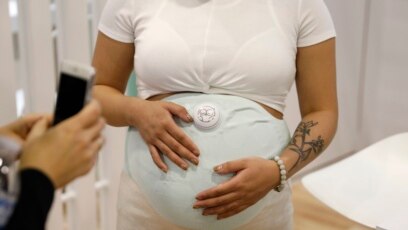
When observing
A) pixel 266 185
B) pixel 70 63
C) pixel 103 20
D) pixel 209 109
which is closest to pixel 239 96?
pixel 209 109

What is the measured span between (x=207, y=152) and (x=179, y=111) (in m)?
0.10

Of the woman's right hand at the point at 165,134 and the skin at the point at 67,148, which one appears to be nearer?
the skin at the point at 67,148

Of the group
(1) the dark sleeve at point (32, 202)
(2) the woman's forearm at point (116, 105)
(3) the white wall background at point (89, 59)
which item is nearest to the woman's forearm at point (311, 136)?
(2) the woman's forearm at point (116, 105)

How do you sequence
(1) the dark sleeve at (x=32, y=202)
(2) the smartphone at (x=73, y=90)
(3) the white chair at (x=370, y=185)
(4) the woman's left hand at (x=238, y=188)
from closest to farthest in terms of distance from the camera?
1. (1) the dark sleeve at (x=32, y=202)
2. (2) the smartphone at (x=73, y=90)
3. (4) the woman's left hand at (x=238, y=188)
4. (3) the white chair at (x=370, y=185)

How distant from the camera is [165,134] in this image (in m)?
1.29

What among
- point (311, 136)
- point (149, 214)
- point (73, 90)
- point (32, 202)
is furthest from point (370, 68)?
point (32, 202)

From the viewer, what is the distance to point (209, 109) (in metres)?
1.29

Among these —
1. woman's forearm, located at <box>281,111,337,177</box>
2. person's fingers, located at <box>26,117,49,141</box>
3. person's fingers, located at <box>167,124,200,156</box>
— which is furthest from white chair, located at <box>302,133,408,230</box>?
person's fingers, located at <box>26,117,49,141</box>

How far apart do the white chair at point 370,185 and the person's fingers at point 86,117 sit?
1.11m

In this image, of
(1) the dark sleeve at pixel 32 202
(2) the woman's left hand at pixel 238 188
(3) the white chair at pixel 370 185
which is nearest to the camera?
(1) the dark sleeve at pixel 32 202

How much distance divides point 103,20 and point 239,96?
0.35 m

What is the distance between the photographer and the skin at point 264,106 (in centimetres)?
126

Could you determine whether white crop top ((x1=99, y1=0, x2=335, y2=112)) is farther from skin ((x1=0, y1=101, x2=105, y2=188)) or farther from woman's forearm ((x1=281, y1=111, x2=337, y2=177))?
skin ((x1=0, y1=101, x2=105, y2=188))

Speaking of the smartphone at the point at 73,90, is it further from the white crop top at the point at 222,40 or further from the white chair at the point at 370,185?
the white chair at the point at 370,185
